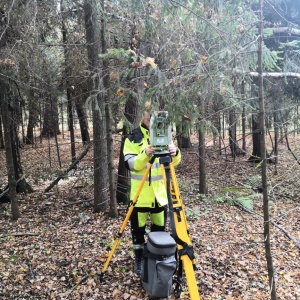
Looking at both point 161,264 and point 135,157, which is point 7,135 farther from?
point 161,264

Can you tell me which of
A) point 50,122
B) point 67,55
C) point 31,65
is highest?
point 67,55

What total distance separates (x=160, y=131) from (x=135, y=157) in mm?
557

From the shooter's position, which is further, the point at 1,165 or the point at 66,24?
the point at 1,165

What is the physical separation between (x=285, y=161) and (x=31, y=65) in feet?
39.6

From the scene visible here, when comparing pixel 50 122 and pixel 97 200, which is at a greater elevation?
pixel 50 122

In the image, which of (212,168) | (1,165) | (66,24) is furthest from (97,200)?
(1,165)

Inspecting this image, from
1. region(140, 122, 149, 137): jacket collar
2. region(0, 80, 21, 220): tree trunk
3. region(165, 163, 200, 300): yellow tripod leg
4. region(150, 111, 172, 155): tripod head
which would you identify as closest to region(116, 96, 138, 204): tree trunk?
region(0, 80, 21, 220): tree trunk

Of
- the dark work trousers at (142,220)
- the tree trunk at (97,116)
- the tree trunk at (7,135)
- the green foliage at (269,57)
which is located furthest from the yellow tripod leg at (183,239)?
the tree trunk at (7,135)

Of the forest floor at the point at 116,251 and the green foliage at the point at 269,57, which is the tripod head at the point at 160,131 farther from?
the green foliage at the point at 269,57

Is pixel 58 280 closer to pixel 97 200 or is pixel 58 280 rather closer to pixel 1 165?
pixel 97 200

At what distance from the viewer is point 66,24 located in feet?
22.2

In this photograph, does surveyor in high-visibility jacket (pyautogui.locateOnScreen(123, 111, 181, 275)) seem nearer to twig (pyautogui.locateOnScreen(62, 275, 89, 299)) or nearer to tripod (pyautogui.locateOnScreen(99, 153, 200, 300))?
tripod (pyautogui.locateOnScreen(99, 153, 200, 300))

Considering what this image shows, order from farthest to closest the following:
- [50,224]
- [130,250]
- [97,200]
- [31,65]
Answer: [97,200] → [50,224] → [31,65] → [130,250]

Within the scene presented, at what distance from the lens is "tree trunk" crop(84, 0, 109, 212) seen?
563 cm
